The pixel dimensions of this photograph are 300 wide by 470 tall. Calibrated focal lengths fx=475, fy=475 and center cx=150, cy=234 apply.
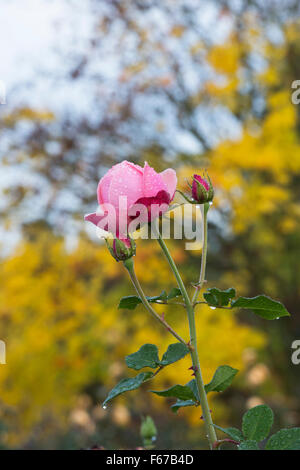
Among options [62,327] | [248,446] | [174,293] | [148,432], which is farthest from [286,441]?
[62,327]

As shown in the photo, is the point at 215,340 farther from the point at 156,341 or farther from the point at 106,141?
the point at 106,141

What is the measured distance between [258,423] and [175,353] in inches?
3.6

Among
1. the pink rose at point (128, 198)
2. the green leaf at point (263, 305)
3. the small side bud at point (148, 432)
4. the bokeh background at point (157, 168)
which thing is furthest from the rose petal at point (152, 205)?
the bokeh background at point (157, 168)

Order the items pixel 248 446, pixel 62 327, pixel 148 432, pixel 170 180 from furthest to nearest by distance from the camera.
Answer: pixel 62 327 < pixel 148 432 < pixel 170 180 < pixel 248 446

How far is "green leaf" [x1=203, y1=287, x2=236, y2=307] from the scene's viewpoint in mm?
395

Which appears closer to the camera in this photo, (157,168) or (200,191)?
(200,191)

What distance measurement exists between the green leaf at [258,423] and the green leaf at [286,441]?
1.3 inches

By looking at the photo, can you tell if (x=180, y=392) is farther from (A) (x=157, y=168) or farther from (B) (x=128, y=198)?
(A) (x=157, y=168)

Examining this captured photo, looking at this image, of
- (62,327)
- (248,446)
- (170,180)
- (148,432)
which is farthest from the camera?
(62,327)

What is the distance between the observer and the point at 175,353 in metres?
0.39

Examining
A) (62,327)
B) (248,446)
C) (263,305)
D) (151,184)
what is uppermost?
(62,327)

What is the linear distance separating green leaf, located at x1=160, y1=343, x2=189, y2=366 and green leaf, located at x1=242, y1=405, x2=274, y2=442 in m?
0.08

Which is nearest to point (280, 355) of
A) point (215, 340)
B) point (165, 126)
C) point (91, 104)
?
point (215, 340)

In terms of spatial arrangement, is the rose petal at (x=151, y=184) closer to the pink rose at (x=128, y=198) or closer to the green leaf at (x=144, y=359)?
the pink rose at (x=128, y=198)
